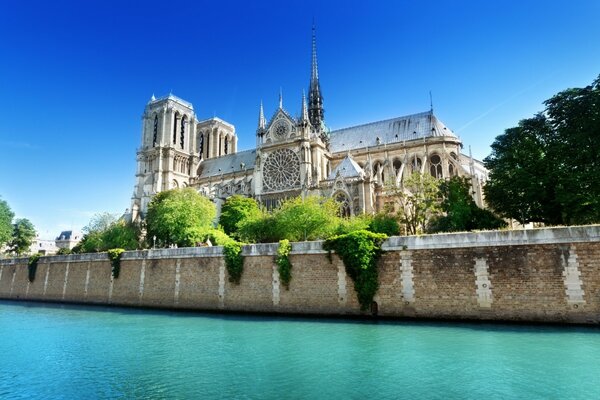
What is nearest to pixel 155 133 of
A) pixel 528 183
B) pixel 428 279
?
pixel 528 183

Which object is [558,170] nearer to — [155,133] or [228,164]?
[228,164]

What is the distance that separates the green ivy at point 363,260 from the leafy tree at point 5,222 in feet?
154

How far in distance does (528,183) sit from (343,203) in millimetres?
18661

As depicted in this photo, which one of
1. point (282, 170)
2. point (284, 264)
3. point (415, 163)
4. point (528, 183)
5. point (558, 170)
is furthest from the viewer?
point (282, 170)

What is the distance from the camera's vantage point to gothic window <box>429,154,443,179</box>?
4588 cm

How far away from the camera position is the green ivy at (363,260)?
18.1m

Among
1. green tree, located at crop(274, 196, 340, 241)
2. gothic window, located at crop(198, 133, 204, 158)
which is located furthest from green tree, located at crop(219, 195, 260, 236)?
gothic window, located at crop(198, 133, 204, 158)

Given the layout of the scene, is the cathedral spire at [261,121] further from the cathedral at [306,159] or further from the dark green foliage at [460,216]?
the dark green foliage at [460,216]

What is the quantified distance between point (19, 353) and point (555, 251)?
19.3m

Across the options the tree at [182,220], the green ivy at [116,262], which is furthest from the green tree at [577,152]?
the green ivy at [116,262]

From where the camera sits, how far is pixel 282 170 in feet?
160

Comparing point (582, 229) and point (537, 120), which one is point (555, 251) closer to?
point (582, 229)

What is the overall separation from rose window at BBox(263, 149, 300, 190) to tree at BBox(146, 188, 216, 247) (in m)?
10.6

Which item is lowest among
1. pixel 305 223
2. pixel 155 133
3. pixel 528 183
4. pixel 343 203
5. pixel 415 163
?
pixel 305 223
